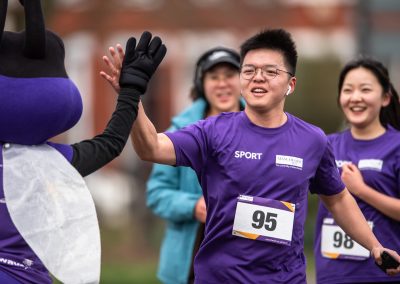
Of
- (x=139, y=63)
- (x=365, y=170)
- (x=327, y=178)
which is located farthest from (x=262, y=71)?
(x=365, y=170)

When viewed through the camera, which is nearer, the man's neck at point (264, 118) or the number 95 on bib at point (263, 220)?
the number 95 on bib at point (263, 220)

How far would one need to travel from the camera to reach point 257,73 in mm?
5414

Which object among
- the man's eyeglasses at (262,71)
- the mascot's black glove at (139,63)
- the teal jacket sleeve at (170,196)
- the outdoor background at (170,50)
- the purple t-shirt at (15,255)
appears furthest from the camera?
the outdoor background at (170,50)

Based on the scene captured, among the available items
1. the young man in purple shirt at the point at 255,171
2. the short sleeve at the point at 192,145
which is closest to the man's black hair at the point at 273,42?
the young man in purple shirt at the point at 255,171

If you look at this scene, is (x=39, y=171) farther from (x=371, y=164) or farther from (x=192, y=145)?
(x=371, y=164)

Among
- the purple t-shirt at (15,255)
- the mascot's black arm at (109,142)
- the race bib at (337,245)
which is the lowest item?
the race bib at (337,245)

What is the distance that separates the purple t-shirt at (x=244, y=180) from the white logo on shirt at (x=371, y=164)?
3.39ft

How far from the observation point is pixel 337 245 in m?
6.48

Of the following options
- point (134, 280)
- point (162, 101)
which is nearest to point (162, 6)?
point (162, 101)

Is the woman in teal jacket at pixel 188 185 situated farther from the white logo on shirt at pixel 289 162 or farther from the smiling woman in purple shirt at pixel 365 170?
the white logo on shirt at pixel 289 162

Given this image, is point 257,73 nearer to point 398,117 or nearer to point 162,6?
point 398,117

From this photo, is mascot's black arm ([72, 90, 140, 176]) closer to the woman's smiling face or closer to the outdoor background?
the woman's smiling face

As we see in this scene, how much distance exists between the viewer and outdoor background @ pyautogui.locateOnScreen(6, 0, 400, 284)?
13469 millimetres

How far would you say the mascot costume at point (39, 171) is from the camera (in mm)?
4277
